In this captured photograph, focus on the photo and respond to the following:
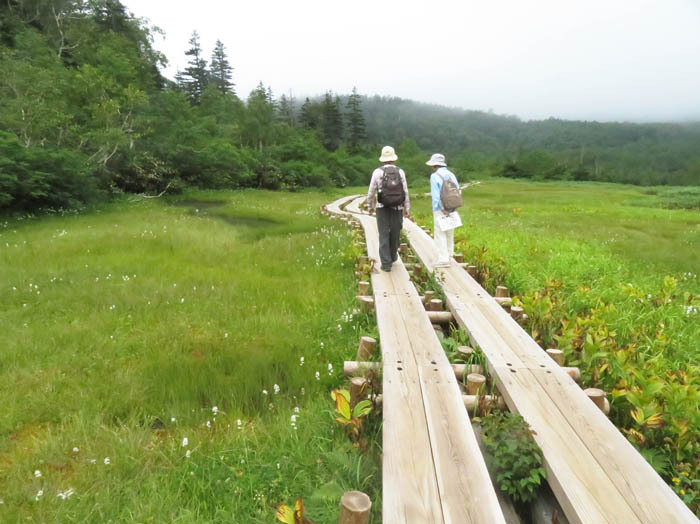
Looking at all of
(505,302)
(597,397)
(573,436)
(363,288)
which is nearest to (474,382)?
(573,436)

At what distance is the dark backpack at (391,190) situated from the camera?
724 centimetres

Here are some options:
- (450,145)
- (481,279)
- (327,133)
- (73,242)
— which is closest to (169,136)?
(73,242)

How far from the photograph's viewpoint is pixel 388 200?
7254 millimetres

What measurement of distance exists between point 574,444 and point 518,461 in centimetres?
52

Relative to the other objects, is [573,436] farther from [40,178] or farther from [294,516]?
[40,178]

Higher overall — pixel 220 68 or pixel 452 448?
pixel 220 68

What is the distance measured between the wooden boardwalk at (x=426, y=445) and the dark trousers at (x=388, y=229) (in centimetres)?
305

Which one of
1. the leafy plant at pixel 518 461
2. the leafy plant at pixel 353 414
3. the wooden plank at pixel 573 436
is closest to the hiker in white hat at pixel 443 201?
the wooden plank at pixel 573 436

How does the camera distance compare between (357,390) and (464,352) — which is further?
(464,352)

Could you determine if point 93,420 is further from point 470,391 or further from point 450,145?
point 450,145

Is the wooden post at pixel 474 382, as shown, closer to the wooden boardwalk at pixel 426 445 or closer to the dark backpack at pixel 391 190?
the wooden boardwalk at pixel 426 445

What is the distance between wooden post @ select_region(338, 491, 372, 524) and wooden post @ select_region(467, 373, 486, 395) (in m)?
1.89

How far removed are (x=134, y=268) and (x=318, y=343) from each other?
5.72 m

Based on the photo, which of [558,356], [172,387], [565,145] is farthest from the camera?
[565,145]
